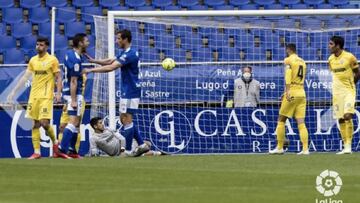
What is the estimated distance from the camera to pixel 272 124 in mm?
22375

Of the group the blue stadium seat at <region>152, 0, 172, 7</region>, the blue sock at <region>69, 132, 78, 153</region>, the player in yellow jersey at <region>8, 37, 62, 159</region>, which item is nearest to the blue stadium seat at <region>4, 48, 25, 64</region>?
the blue stadium seat at <region>152, 0, 172, 7</region>

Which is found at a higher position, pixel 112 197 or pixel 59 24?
pixel 59 24

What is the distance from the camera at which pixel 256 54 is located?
23.5 meters

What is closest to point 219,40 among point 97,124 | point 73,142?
point 97,124

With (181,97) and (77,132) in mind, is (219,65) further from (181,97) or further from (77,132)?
(77,132)

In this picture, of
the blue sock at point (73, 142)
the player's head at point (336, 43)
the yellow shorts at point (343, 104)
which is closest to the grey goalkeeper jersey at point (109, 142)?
the blue sock at point (73, 142)

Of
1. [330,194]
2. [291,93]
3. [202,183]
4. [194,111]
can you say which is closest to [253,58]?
[194,111]

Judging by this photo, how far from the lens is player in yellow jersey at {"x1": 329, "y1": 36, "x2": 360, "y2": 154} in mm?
19219

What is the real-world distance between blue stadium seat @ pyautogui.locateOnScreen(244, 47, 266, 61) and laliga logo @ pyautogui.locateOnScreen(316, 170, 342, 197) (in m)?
9.46

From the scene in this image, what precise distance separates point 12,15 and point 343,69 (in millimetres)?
10949

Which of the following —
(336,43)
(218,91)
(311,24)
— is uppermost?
(311,24)

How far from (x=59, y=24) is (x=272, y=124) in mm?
7431

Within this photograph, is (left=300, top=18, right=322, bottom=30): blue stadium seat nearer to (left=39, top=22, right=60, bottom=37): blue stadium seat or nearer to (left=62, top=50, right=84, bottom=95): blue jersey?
(left=62, top=50, right=84, bottom=95): blue jersey

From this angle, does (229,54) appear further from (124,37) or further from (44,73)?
(44,73)
